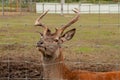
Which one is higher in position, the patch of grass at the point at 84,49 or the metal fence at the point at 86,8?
the metal fence at the point at 86,8

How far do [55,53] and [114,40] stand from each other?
1176 cm

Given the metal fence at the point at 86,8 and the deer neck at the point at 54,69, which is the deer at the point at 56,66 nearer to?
the deer neck at the point at 54,69

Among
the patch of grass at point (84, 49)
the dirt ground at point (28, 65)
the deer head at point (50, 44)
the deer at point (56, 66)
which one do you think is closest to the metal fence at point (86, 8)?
the patch of grass at point (84, 49)

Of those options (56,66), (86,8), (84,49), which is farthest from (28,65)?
(86,8)

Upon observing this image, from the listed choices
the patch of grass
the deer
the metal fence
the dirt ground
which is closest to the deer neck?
the deer

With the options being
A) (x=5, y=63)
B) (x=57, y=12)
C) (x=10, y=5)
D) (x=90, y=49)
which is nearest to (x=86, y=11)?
(x=57, y=12)

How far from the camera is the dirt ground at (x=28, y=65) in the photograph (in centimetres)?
1127

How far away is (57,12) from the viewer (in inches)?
1715

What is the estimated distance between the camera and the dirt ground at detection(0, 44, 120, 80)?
37.0ft

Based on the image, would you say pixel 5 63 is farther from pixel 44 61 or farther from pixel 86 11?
pixel 86 11

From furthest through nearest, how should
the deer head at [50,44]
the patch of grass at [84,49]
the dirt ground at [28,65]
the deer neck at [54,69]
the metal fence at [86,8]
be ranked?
the metal fence at [86,8], the patch of grass at [84,49], the dirt ground at [28,65], the deer neck at [54,69], the deer head at [50,44]

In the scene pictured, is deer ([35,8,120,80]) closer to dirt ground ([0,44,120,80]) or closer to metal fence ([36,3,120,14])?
dirt ground ([0,44,120,80])

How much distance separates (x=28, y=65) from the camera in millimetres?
12180

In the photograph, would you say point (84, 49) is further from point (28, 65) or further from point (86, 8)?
point (86, 8)
